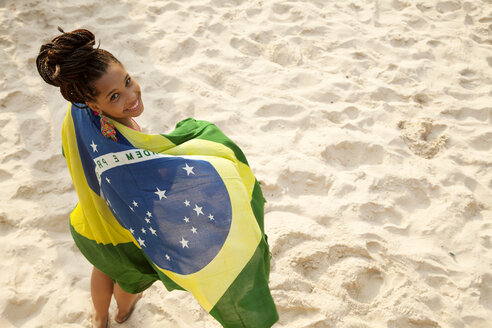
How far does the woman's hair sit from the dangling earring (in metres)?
0.08

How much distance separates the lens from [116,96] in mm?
1465

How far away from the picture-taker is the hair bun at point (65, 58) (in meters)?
1.35

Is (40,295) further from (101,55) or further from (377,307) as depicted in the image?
(377,307)

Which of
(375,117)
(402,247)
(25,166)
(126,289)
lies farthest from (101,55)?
(375,117)

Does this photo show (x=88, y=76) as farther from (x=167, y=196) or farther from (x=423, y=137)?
(x=423, y=137)

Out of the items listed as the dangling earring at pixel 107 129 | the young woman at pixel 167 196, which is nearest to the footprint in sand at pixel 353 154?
the young woman at pixel 167 196

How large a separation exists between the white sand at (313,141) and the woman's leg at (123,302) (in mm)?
50

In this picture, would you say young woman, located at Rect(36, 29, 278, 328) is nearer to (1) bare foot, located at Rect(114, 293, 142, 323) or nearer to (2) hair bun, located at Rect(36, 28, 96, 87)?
(2) hair bun, located at Rect(36, 28, 96, 87)

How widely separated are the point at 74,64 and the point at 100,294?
102cm

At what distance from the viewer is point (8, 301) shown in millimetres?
2033

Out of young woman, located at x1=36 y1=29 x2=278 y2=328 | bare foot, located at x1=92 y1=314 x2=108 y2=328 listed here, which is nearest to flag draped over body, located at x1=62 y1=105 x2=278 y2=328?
young woman, located at x1=36 y1=29 x2=278 y2=328

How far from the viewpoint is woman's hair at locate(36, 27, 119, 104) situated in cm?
135

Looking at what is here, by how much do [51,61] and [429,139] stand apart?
8.07 feet

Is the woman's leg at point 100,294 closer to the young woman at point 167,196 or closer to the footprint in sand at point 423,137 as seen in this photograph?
the young woman at point 167,196
